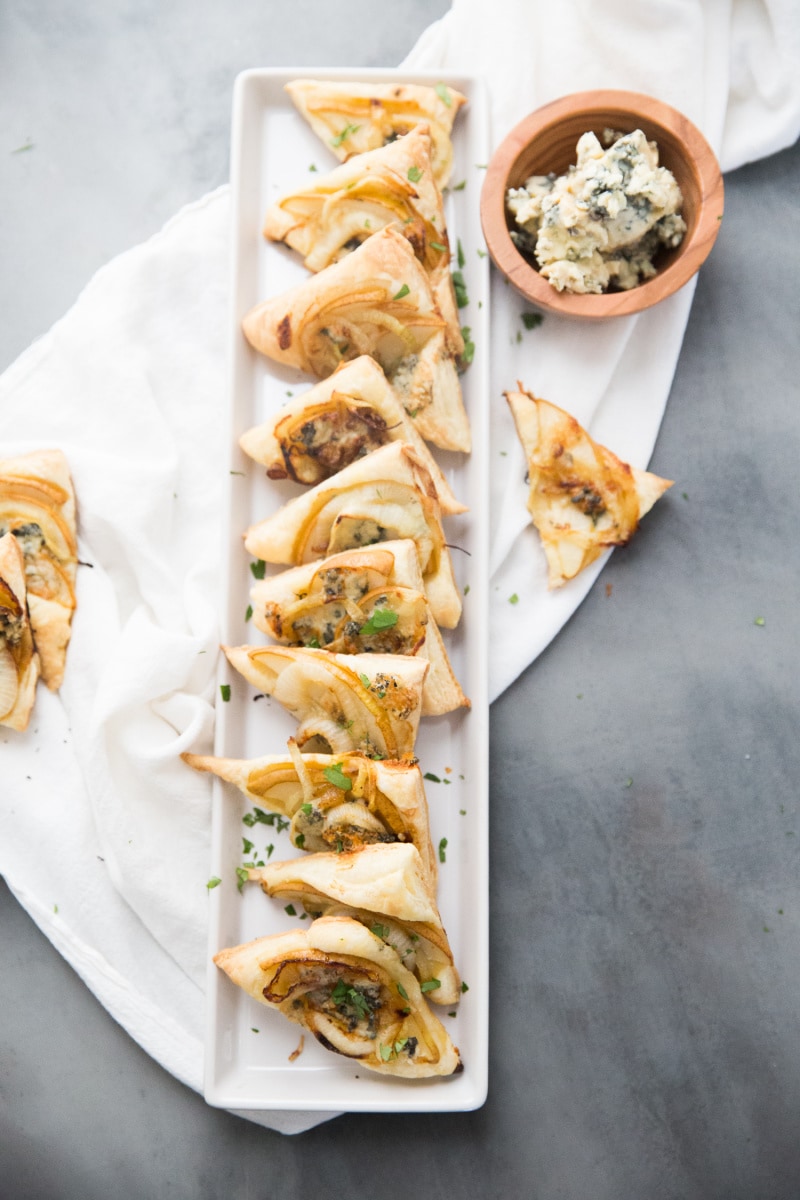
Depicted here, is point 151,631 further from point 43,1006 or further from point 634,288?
point 634,288

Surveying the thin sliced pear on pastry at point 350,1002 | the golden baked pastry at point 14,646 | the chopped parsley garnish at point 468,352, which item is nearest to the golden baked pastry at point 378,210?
the chopped parsley garnish at point 468,352

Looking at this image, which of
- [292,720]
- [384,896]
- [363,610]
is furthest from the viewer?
[292,720]

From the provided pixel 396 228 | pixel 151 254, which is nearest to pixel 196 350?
pixel 151 254

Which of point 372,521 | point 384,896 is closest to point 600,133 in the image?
point 372,521

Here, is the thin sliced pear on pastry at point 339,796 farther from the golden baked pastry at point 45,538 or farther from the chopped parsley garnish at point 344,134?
the chopped parsley garnish at point 344,134

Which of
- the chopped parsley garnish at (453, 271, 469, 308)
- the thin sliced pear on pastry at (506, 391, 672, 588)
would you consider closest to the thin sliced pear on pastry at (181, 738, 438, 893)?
the thin sliced pear on pastry at (506, 391, 672, 588)

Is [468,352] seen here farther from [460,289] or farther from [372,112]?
[372,112]
